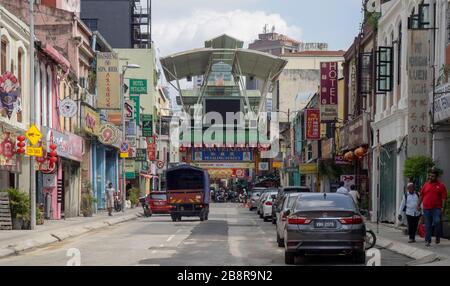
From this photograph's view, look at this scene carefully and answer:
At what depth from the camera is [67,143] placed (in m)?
42.2

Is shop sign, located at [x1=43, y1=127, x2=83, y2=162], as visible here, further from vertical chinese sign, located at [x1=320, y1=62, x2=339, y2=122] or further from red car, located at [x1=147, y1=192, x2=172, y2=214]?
vertical chinese sign, located at [x1=320, y1=62, x2=339, y2=122]

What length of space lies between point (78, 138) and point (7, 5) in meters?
8.24

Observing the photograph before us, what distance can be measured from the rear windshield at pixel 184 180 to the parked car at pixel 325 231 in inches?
1062

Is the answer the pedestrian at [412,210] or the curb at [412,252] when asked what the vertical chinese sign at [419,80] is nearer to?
the curb at [412,252]

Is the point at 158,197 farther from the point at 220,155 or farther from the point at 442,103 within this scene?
the point at 220,155

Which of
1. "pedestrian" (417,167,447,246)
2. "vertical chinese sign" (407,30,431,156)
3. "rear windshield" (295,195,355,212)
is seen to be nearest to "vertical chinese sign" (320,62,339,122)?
"vertical chinese sign" (407,30,431,156)

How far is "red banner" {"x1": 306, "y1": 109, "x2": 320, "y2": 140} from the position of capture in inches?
2313

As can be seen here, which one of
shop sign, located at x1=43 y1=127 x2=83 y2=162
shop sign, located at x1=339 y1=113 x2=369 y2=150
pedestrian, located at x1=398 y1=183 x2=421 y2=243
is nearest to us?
pedestrian, located at x1=398 y1=183 x2=421 y2=243

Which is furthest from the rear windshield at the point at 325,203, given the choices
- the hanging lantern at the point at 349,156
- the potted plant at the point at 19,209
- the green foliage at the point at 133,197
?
the green foliage at the point at 133,197

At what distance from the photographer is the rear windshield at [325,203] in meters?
18.1

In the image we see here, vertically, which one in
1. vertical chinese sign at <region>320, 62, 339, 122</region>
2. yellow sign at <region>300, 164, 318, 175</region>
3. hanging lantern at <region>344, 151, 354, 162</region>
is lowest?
yellow sign at <region>300, 164, 318, 175</region>

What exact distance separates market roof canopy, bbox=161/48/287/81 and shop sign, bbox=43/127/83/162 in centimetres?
5076
